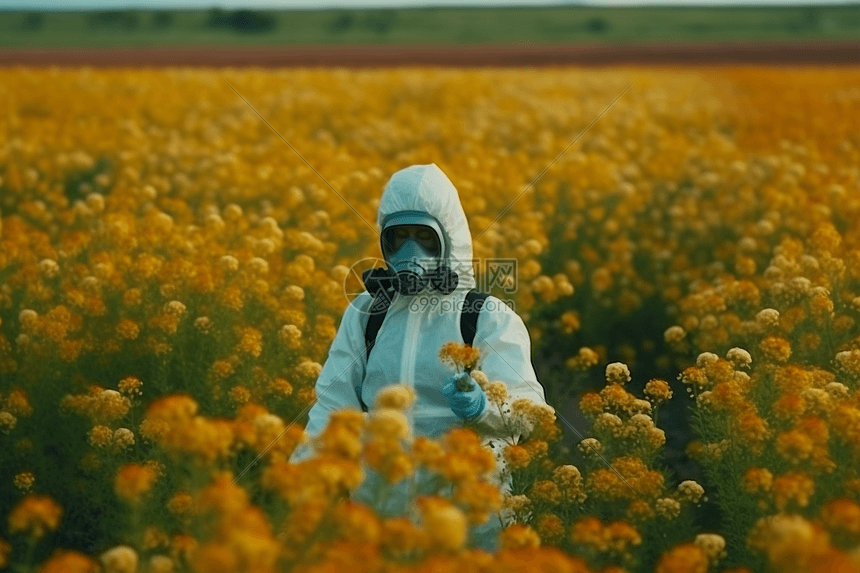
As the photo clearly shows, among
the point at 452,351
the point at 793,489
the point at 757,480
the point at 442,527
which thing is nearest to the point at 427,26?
the point at 452,351

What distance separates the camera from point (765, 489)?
10.5 feet

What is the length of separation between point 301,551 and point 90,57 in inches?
1321

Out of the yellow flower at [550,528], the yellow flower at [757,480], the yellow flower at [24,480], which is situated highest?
the yellow flower at [757,480]

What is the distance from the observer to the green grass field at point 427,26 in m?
46.2

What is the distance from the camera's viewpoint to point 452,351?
11.1ft

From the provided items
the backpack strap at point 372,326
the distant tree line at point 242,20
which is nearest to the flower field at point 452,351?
the backpack strap at point 372,326

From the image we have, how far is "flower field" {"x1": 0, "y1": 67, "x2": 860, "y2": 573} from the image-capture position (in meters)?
2.50

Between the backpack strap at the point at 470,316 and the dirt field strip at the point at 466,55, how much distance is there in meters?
28.3

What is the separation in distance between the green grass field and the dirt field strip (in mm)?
4788

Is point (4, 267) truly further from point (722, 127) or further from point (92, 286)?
point (722, 127)

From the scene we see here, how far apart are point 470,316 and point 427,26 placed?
164ft

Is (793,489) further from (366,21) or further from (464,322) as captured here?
(366,21)

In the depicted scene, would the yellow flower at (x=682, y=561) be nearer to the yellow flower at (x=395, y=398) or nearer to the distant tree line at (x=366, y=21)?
the yellow flower at (x=395, y=398)

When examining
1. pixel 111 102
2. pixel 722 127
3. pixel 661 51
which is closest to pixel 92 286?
pixel 111 102
